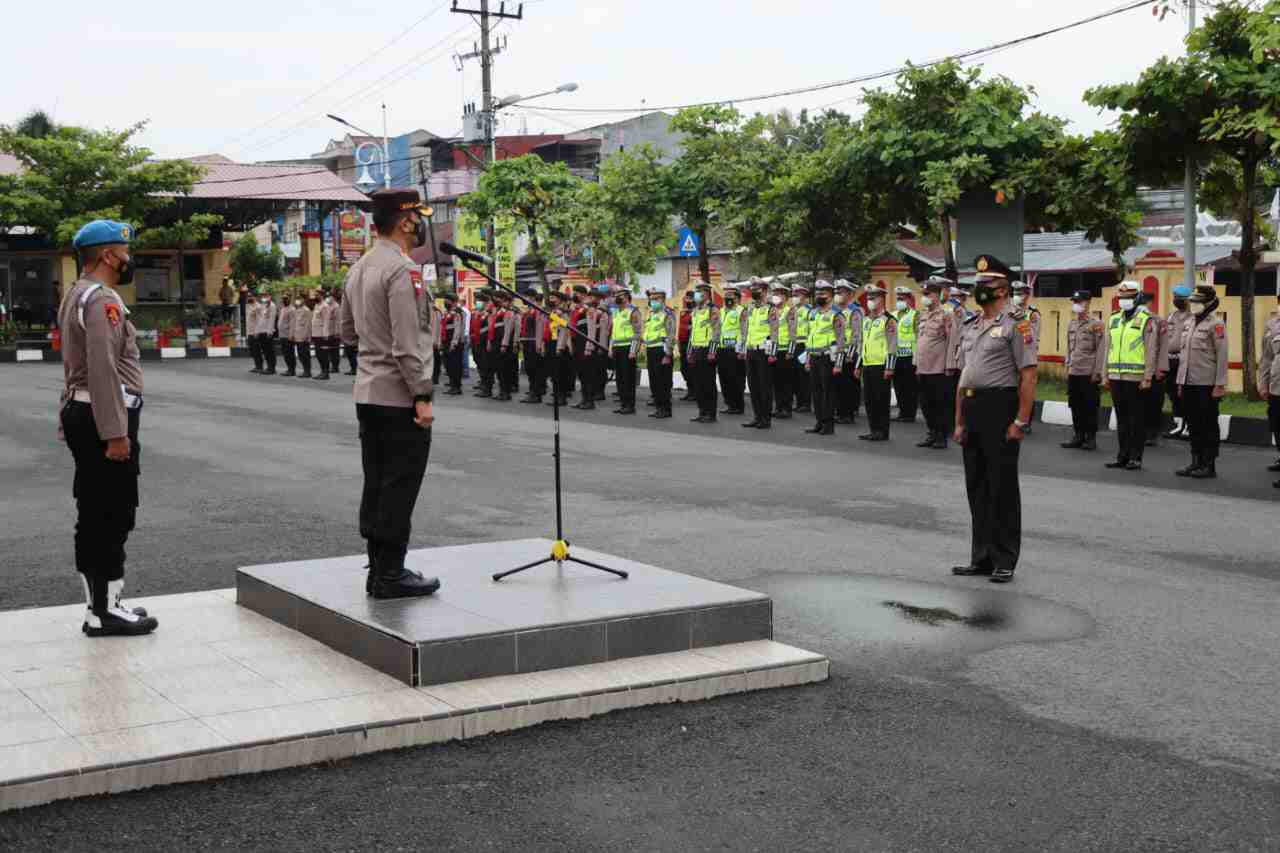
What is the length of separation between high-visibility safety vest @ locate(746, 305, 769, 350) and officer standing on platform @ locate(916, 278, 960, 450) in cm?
250

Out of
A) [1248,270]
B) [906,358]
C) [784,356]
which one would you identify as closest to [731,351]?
[784,356]

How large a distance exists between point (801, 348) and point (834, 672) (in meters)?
14.6

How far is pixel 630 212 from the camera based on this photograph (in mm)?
30875

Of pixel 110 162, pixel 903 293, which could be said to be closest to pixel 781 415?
pixel 903 293

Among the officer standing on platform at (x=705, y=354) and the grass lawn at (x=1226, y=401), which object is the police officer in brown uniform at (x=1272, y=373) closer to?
the grass lawn at (x=1226, y=401)

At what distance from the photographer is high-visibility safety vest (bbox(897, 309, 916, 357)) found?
18719 millimetres

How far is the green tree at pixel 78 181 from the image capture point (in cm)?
4212

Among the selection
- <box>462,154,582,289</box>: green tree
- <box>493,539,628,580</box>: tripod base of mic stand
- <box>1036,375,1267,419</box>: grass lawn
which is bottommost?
<box>493,539,628,580</box>: tripod base of mic stand

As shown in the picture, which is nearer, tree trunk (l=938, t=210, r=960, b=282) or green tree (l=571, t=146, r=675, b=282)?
tree trunk (l=938, t=210, r=960, b=282)

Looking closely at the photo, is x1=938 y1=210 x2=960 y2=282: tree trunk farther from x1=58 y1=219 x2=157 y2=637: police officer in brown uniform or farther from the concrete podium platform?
x1=58 y1=219 x2=157 y2=637: police officer in brown uniform

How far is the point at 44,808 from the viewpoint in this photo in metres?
4.45

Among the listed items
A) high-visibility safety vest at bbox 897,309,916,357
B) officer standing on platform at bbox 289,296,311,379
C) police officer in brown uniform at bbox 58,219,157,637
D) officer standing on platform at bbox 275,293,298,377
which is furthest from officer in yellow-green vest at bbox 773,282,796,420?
police officer in brown uniform at bbox 58,219,157,637

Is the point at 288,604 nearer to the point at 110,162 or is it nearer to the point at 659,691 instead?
the point at 659,691

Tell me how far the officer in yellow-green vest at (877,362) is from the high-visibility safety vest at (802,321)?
36.1 inches
